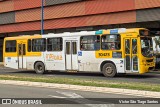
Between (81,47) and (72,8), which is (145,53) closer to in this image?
(81,47)

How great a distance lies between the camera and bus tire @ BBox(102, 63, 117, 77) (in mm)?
20820

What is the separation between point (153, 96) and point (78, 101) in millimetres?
2812

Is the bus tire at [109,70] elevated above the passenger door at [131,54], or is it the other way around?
the passenger door at [131,54]

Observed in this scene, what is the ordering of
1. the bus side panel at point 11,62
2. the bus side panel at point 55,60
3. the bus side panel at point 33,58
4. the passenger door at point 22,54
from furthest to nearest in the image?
the bus side panel at point 11,62 → the passenger door at point 22,54 → the bus side panel at point 33,58 → the bus side panel at point 55,60

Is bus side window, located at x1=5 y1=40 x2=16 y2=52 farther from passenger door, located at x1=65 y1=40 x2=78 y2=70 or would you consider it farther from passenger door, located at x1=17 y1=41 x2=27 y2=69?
passenger door, located at x1=65 y1=40 x2=78 y2=70

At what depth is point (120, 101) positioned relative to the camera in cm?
1088

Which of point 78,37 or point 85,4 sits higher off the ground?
point 85,4

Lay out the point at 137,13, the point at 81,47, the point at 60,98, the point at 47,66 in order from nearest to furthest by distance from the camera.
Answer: the point at 60,98, the point at 81,47, the point at 47,66, the point at 137,13

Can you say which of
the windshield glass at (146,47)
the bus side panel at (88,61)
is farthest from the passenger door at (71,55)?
the windshield glass at (146,47)

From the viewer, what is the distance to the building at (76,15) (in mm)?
32906

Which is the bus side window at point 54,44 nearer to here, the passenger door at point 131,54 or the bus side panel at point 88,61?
the bus side panel at point 88,61

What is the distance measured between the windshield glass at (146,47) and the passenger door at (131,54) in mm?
452

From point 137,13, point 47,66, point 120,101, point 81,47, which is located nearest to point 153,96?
point 120,101

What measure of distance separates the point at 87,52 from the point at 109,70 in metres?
2.06
